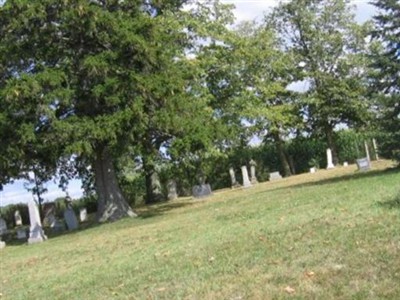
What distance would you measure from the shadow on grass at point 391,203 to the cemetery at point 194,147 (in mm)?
56

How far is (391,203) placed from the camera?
36.7 ft

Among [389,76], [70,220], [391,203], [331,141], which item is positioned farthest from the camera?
[331,141]

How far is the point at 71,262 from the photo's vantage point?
13.0m

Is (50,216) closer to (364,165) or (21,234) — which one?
(21,234)

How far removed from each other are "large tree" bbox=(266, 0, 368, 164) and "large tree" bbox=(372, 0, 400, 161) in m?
21.8

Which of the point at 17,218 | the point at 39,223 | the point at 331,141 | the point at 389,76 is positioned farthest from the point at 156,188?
the point at 389,76

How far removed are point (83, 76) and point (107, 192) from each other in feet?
16.6

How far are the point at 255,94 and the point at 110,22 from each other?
18907mm

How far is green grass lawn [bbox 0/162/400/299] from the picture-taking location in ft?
22.3

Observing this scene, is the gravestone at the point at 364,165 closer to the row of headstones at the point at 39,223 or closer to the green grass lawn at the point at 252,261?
the green grass lawn at the point at 252,261

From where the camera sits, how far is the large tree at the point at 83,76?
20.4 metres

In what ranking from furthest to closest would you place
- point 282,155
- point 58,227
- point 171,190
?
point 282,155, point 171,190, point 58,227

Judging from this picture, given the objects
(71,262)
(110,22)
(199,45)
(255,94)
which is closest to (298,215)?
(71,262)

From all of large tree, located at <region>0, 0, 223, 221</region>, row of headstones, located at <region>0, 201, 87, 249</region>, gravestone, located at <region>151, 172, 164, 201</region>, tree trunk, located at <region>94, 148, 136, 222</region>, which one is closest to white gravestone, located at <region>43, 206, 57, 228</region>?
row of headstones, located at <region>0, 201, 87, 249</region>
